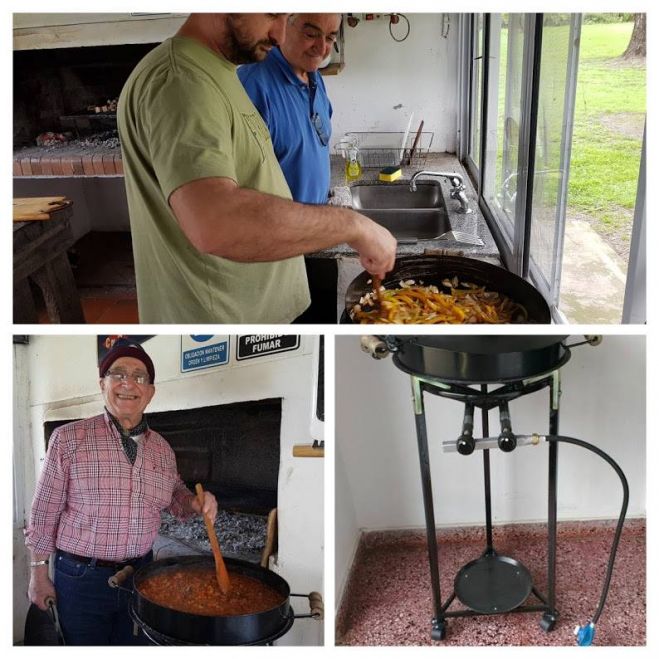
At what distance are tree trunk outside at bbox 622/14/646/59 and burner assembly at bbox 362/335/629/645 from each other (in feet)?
1.05

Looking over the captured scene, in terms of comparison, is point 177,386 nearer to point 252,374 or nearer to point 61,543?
point 252,374

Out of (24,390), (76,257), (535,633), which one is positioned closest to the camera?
(24,390)

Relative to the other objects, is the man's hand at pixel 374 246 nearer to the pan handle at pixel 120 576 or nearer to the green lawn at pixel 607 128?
the green lawn at pixel 607 128

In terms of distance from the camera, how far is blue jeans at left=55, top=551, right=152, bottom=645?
82 centimetres

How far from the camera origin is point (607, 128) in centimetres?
87

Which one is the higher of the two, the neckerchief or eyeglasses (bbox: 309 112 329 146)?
eyeglasses (bbox: 309 112 329 146)

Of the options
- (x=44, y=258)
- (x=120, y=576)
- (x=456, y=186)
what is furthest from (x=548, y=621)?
(x=44, y=258)

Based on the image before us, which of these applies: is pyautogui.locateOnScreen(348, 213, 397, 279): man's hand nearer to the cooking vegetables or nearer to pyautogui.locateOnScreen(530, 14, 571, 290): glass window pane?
the cooking vegetables

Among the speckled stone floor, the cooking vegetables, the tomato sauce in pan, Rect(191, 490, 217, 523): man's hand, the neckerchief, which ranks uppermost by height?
the cooking vegetables

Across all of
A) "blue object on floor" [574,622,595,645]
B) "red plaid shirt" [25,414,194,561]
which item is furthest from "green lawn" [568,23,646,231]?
"red plaid shirt" [25,414,194,561]
